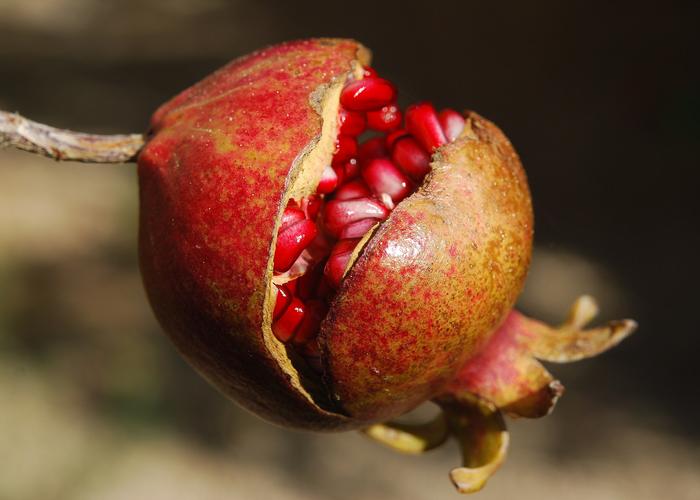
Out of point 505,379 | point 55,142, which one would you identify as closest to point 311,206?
point 55,142

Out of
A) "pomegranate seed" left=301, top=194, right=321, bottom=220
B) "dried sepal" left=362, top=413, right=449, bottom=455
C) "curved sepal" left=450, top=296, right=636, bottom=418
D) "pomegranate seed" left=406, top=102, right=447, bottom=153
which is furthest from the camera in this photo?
"dried sepal" left=362, top=413, right=449, bottom=455

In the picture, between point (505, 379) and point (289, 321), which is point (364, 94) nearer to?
point (289, 321)

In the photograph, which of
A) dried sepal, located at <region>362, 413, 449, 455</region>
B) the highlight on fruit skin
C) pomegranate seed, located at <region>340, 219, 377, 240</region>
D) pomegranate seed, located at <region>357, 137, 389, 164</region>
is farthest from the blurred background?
pomegranate seed, located at <region>340, 219, 377, 240</region>

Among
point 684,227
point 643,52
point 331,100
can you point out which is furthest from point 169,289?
point 643,52

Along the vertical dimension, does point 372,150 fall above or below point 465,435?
above

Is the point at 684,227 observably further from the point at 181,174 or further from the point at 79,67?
the point at 79,67

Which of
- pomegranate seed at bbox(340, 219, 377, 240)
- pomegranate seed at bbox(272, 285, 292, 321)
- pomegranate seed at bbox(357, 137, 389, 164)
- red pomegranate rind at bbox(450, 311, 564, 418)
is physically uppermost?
pomegranate seed at bbox(357, 137, 389, 164)

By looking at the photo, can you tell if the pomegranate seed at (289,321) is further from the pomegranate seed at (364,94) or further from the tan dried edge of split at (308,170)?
the pomegranate seed at (364,94)

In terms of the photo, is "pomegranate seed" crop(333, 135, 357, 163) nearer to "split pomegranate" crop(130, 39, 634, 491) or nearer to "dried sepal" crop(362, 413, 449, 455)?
"split pomegranate" crop(130, 39, 634, 491)
